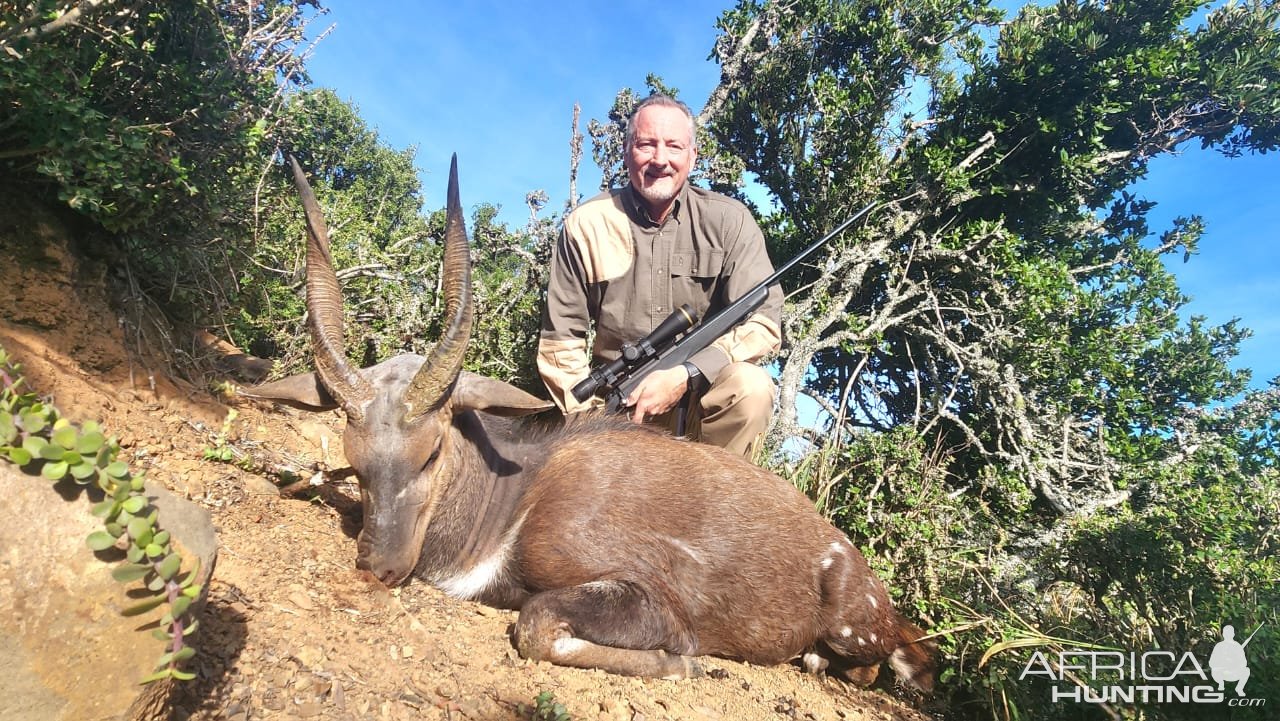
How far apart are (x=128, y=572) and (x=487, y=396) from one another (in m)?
1.87

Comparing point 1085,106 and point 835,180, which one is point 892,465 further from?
point 1085,106

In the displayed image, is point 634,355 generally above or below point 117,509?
above

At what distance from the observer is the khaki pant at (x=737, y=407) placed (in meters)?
4.86

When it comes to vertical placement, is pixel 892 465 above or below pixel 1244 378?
below

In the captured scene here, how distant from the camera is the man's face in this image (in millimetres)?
5285

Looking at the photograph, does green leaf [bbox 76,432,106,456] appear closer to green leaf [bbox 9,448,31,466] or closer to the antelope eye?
green leaf [bbox 9,448,31,466]

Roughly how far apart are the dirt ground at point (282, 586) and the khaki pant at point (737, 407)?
5.47 ft

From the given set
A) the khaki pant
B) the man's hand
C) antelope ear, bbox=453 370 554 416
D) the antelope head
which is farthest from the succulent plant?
the khaki pant

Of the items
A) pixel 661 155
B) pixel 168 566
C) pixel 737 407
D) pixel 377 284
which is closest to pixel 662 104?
pixel 661 155

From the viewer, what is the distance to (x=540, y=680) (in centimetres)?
271

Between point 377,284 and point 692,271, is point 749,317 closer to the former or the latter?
point 692,271

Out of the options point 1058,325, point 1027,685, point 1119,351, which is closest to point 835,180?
point 1058,325

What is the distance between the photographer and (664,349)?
4.99 metres

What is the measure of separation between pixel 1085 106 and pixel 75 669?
8663 millimetres
